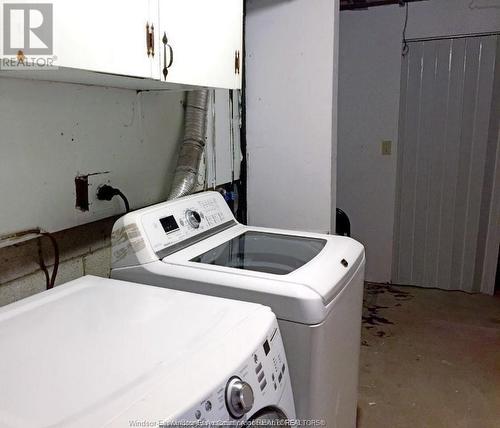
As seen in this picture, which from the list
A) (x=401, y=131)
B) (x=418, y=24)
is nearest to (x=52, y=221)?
(x=401, y=131)

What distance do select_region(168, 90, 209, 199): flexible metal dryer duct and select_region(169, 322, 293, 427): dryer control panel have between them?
1.02m

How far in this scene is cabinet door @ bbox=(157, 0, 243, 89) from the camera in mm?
1243

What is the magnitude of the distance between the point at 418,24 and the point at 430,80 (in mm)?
427

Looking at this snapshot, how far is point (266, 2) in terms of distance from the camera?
83.3 inches

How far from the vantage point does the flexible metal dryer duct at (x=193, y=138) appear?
193 cm

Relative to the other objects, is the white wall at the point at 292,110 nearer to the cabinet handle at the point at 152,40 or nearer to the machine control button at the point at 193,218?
the machine control button at the point at 193,218

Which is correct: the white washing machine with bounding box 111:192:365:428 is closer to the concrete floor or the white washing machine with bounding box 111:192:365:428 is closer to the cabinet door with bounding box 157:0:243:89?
the cabinet door with bounding box 157:0:243:89

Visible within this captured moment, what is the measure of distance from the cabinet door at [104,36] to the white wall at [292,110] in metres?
1.04

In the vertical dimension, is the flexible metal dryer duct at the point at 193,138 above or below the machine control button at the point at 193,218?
above

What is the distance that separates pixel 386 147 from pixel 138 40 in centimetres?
281

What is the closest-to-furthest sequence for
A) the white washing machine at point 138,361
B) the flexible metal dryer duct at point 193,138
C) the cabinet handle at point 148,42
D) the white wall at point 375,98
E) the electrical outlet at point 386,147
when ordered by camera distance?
the white washing machine at point 138,361
the cabinet handle at point 148,42
the flexible metal dryer duct at point 193,138
the white wall at point 375,98
the electrical outlet at point 386,147

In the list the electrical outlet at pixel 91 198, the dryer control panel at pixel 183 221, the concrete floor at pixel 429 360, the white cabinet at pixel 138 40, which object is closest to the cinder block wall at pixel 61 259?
the electrical outlet at pixel 91 198

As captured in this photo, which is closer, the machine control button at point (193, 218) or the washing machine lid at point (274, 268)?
the washing machine lid at point (274, 268)

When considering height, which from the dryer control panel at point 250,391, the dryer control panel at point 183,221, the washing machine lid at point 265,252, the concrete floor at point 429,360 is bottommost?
the concrete floor at point 429,360
